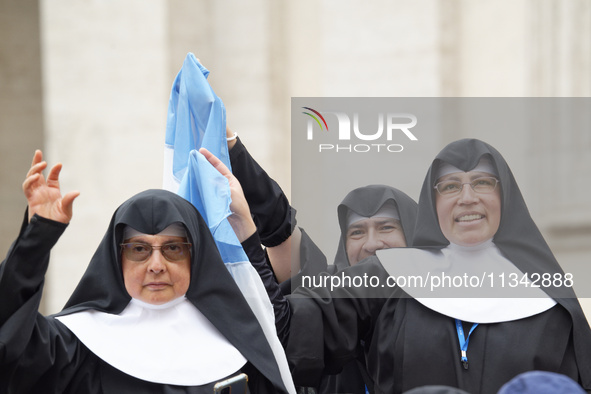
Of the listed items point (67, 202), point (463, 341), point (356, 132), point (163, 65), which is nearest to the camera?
point (67, 202)

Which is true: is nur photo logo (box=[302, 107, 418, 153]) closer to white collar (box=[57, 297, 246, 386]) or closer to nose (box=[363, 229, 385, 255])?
nose (box=[363, 229, 385, 255])

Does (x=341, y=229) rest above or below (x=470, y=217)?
below

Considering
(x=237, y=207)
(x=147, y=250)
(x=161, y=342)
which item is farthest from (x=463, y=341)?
(x=147, y=250)

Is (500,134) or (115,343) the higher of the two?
(500,134)

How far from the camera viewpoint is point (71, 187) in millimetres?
7668

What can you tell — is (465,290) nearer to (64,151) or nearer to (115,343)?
(115,343)

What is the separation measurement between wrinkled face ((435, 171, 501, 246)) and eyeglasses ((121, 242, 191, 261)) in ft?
3.94

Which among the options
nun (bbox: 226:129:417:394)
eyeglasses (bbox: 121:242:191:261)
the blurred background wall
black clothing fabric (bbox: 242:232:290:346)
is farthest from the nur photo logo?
the blurred background wall

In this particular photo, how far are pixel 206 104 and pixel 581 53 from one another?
13.0ft

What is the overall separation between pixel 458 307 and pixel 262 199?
108cm

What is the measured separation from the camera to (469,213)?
4141mm

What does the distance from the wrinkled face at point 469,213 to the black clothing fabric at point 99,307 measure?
3.27 feet

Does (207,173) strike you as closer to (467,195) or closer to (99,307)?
(99,307)

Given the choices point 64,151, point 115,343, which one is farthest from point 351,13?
point 115,343
